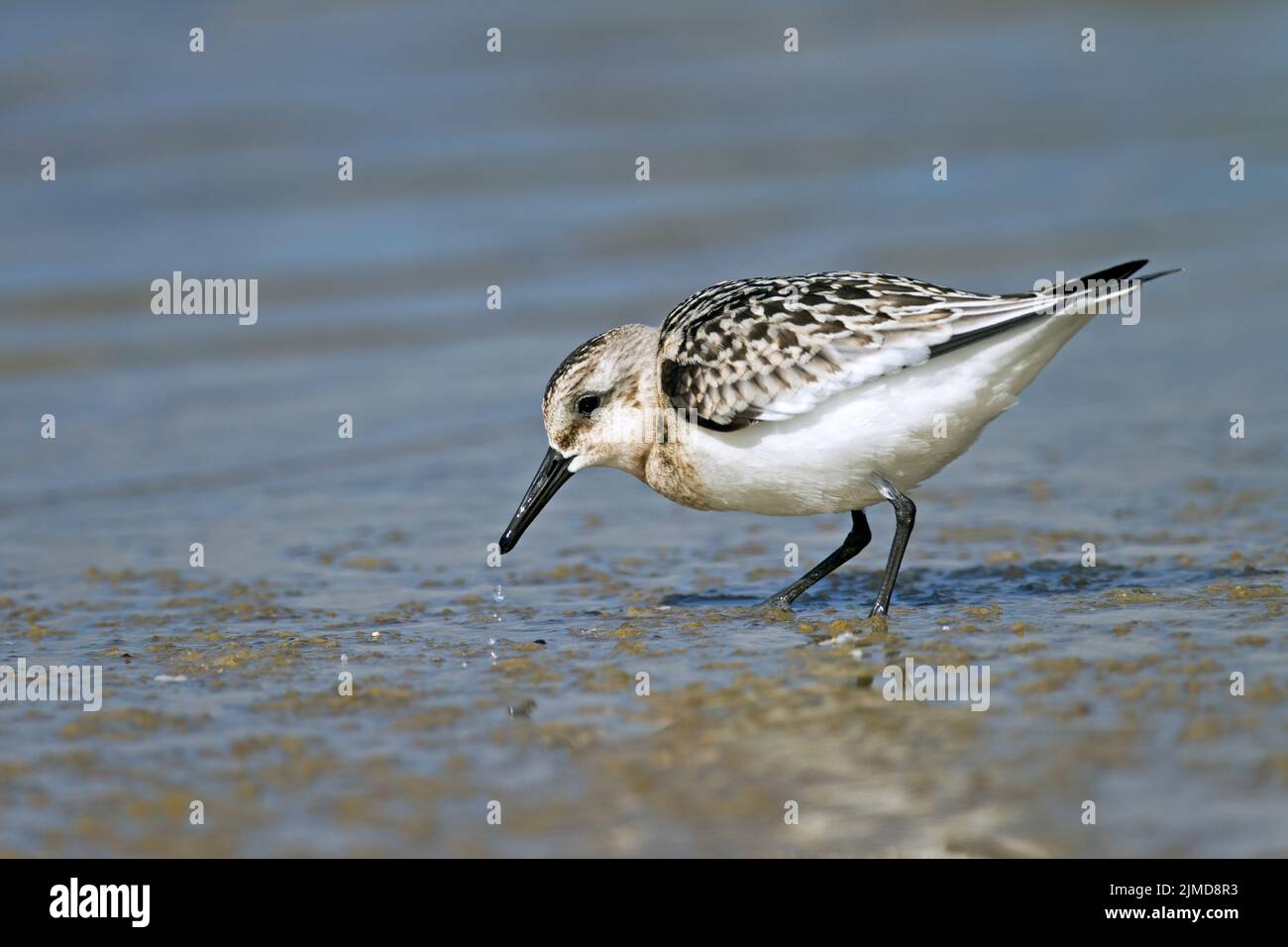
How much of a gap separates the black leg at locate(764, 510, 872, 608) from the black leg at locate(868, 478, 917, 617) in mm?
396

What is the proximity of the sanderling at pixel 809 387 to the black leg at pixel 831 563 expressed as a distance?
1 centimetres

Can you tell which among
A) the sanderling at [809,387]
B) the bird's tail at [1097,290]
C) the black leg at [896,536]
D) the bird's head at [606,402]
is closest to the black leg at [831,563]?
the sanderling at [809,387]

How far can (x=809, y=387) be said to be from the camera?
6.51 meters

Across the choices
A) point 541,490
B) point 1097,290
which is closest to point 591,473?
point 541,490

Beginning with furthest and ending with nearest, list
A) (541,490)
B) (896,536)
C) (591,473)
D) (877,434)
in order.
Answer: (591,473), (541,490), (896,536), (877,434)

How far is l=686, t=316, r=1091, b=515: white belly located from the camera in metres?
6.39

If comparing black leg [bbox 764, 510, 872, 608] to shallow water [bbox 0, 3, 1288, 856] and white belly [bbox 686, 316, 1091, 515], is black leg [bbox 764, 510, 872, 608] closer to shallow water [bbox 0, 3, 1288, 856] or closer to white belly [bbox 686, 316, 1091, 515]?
shallow water [bbox 0, 3, 1288, 856]

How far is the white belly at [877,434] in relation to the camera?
639 centimetres

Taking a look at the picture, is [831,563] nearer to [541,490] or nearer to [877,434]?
[877,434]

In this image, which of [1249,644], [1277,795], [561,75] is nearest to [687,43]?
[561,75]

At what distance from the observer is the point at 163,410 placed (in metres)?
11.7

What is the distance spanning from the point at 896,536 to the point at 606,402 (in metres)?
1.39

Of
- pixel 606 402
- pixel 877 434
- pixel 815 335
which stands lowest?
pixel 877 434

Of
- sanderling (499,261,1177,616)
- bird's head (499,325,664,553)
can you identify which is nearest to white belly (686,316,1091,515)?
sanderling (499,261,1177,616)
